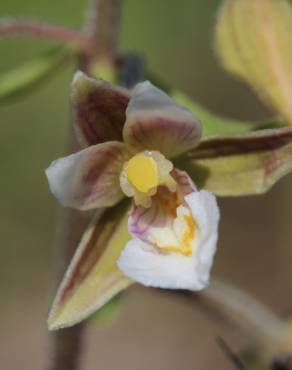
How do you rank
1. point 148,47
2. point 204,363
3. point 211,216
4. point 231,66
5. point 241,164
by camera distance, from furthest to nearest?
point 148,47 < point 204,363 < point 231,66 < point 241,164 < point 211,216

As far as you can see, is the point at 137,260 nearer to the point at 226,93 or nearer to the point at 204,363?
the point at 204,363

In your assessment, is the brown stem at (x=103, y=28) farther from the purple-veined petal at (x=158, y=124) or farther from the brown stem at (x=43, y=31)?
the purple-veined petal at (x=158, y=124)

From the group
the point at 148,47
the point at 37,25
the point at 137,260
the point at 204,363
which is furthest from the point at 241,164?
the point at 148,47

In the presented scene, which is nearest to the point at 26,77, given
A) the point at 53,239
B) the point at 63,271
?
the point at 63,271

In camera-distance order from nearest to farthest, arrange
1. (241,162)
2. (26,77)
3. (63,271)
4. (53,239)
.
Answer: (241,162) → (63,271) → (26,77) → (53,239)

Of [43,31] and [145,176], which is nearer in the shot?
[145,176]

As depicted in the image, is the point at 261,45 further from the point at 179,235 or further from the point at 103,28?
the point at 179,235

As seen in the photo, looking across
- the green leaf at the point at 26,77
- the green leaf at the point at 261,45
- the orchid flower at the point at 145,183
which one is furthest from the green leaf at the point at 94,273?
the green leaf at the point at 26,77

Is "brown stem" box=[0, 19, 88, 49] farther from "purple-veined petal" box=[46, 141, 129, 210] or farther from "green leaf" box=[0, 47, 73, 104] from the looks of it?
"purple-veined petal" box=[46, 141, 129, 210]
